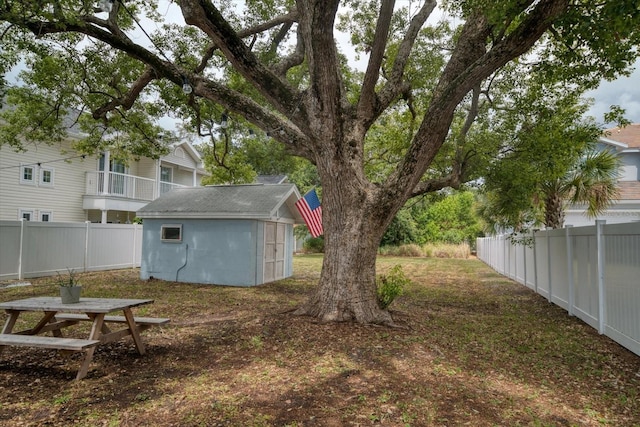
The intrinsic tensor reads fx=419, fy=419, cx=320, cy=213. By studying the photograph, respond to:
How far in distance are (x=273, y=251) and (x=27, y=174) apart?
1182cm

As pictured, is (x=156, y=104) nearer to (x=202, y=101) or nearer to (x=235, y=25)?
(x=202, y=101)

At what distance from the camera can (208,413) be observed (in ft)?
11.7

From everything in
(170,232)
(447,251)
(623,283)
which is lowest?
(447,251)

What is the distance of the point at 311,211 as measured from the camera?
13703 millimetres

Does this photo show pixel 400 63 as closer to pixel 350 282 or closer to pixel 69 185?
pixel 350 282

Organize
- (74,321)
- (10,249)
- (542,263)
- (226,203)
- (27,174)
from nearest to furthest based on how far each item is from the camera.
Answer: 1. (74,321)
2. (542,263)
3. (10,249)
4. (226,203)
5. (27,174)

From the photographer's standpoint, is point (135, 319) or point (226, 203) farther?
point (226, 203)

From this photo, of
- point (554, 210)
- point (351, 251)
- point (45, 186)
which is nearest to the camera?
point (351, 251)

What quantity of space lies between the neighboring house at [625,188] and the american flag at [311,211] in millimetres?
12553

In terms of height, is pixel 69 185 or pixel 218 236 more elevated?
pixel 69 185

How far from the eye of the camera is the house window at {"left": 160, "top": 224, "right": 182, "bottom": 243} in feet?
44.3

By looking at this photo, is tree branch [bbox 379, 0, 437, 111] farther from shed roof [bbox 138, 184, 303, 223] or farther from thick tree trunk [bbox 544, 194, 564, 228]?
thick tree trunk [bbox 544, 194, 564, 228]

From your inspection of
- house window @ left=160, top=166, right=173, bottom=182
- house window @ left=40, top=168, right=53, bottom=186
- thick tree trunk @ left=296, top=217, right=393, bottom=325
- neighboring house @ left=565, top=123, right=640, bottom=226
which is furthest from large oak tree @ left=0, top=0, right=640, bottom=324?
house window @ left=160, top=166, right=173, bottom=182

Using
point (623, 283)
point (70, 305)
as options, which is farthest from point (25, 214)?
point (623, 283)
